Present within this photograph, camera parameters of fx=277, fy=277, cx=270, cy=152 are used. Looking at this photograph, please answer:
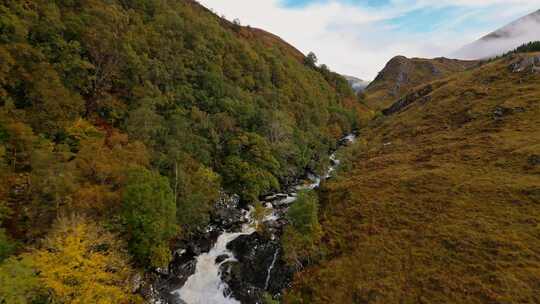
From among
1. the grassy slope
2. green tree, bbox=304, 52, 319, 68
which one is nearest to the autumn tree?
the grassy slope

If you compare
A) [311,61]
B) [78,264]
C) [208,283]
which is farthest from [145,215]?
[311,61]

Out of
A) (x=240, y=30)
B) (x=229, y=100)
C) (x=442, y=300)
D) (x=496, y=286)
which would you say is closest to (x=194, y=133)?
(x=229, y=100)

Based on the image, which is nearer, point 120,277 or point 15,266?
point 15,266

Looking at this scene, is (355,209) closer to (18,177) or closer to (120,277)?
(120,277)

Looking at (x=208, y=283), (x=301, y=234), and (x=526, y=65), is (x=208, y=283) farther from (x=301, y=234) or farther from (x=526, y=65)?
(x=526, y=65)

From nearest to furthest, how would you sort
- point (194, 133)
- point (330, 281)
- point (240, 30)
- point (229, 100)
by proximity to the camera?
point (330, 281), point (194, 133), point (229, 100), point (240, 30)

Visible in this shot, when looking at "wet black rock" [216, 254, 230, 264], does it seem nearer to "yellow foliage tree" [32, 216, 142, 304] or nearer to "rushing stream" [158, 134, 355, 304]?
"rushing stream" [158, 134, 355, 304]
